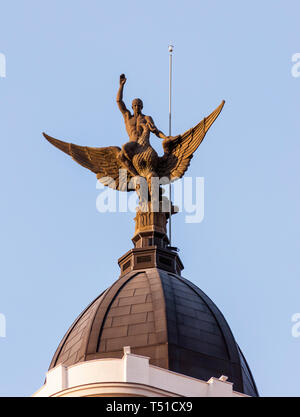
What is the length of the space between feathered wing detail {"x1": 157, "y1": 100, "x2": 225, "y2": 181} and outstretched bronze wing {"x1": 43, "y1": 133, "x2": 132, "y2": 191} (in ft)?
6.06

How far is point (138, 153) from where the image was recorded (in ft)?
240

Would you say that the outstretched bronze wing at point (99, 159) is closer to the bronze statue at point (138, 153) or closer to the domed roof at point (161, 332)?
the bronze statue at point (138, 153)

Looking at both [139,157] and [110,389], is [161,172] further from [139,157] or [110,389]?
[110,389]

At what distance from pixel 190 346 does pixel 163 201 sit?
393 inches

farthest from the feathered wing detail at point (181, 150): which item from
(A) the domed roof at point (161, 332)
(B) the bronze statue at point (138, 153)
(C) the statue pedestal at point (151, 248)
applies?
(A) the domed roof at point (161, 332)

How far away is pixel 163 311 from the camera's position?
2576 inches

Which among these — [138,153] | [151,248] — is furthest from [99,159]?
[151,248]

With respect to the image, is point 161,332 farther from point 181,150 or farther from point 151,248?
point 181,150

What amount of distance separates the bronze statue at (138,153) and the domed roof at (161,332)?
6.12 metres

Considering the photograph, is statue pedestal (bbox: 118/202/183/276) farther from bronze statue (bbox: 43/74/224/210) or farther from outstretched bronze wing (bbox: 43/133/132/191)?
outstretched bronze wing (bbox: 43/133/132/191)

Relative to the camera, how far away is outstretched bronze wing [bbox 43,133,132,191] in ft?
243

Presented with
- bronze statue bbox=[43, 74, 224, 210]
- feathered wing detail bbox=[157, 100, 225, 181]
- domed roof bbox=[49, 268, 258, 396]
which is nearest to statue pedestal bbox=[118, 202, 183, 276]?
bronze statue bbox=[43, 74, 224, 210]

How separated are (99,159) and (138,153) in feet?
7.32
